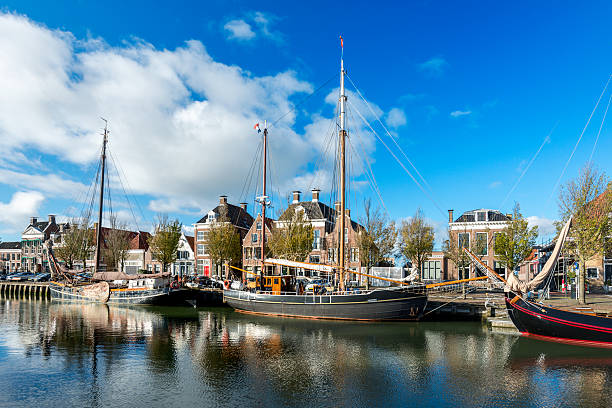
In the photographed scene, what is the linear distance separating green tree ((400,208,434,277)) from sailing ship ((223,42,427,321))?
15.9 m

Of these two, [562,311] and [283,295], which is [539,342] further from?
[283,295]

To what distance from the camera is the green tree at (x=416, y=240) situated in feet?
159

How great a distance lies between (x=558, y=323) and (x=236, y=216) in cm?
5567

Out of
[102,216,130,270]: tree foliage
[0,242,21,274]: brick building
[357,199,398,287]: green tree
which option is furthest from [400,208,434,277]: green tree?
[0,242,21,274]: brick building

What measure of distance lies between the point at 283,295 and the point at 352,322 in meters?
6.71

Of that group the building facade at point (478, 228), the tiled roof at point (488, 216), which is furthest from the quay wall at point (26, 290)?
the tiled roof at point (488, 216)

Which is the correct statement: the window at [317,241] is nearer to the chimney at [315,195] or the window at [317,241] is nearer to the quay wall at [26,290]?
the chimney at [315,195]

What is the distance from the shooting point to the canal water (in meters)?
14.4

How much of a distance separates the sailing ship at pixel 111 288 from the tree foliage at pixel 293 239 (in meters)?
13.3

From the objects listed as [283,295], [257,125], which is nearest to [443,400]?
[283,295]

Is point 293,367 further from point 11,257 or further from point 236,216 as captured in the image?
point 11,257

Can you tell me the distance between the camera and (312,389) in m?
15.2

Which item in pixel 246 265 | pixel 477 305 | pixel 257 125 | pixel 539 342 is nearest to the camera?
pixel 539 342

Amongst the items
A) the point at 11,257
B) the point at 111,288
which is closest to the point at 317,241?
the point at 111,288
